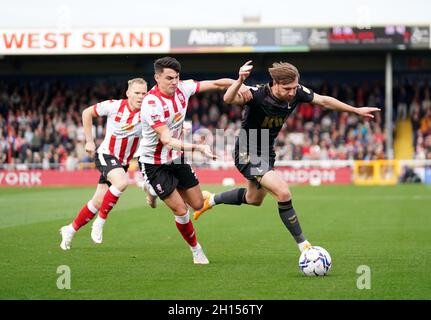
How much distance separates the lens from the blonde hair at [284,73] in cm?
976

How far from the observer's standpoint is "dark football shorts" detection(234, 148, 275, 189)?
10.3 metres

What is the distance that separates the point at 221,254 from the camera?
11.2 metres

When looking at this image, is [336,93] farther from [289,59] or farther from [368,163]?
[368,163]

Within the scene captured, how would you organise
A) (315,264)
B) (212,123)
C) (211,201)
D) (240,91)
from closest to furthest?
(315,264)
(240,91)
(211,201)
(212,123)

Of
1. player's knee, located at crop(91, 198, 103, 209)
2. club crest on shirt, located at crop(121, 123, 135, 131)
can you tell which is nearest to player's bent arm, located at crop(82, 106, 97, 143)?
club crest on shirt, located at crop(121, 123, 135, 131)

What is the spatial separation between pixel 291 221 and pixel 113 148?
11.8 feet

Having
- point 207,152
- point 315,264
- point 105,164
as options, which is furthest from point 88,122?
point 315,264

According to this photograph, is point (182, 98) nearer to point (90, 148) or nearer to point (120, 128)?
point (90, 148)

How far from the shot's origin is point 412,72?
40.1 m

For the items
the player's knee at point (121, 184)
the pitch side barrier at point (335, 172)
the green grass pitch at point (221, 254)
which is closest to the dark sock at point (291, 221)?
the green grass pitch at point (221, 254)

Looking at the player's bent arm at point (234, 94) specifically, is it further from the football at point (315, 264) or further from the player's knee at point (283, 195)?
the football at point (315, 264)

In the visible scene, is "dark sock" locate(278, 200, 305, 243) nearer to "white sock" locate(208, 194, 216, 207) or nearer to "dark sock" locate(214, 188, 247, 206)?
"dark sock" locate(214, 188, 247, 206)
